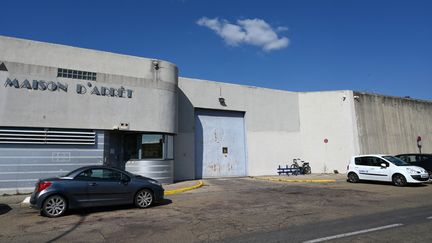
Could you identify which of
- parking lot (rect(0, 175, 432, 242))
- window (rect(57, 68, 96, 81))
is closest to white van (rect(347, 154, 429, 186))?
parking lot (rect(0, 175, 432, 242))

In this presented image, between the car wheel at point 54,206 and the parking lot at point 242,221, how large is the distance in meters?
0.22

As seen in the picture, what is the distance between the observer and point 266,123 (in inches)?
951

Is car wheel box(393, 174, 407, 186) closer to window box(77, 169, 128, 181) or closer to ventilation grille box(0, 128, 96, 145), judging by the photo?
window box(77, 169, 128, 181)

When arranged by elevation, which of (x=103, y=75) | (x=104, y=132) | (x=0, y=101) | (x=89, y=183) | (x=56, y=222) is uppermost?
(x=103, y=75)

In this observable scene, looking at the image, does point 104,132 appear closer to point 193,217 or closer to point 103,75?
point 103,75

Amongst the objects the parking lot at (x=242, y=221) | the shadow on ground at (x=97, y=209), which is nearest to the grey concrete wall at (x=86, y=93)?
the parking lot at (x=242, y=221)

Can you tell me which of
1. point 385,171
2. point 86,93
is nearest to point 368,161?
point 385,171

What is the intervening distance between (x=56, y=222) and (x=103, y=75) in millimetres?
9218

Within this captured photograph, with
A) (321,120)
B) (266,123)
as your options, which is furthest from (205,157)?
(321,120)

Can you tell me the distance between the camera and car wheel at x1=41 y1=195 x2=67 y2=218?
9289 millimetres

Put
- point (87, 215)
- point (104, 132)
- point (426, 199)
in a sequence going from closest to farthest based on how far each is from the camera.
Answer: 1. point (87, 215)
2. point (426, 199)
3. point (104, 132)

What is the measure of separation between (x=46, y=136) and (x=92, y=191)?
645 cm

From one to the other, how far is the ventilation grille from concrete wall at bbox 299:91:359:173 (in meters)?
16.1

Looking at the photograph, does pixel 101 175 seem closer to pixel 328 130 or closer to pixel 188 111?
pixel 188 111
